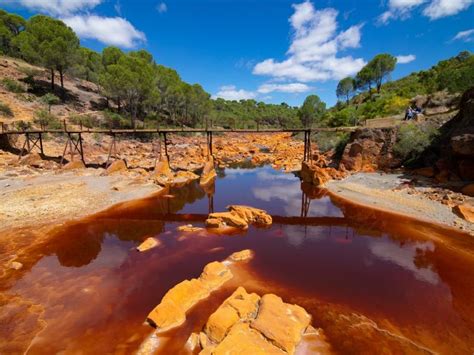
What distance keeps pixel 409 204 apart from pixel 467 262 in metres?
6.56

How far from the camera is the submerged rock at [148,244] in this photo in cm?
1255

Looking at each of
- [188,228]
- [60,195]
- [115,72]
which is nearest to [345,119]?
[115,72]

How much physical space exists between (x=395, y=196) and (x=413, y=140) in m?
8.70

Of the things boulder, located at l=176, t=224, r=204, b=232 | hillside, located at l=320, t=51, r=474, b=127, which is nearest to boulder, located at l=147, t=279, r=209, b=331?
boulder, located at l=176, t=224, r=204, b=232

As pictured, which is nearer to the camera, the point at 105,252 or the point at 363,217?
the point at 105,252

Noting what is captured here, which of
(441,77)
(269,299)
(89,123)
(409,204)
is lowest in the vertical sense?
(269,299)

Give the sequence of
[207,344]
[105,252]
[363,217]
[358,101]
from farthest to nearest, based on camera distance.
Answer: [358,101]
[363,217]
[105,252]
[207,344]

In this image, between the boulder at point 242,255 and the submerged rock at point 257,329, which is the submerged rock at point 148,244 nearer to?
the boulder at point 242,255

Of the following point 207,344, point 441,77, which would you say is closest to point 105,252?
point 207,344

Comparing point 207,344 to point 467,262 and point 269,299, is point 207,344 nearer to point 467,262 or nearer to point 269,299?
point 269,299

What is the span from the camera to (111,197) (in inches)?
758

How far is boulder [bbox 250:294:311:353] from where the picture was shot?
668cm

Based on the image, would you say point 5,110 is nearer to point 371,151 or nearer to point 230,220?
point 230,220

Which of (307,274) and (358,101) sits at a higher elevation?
(358,101)
